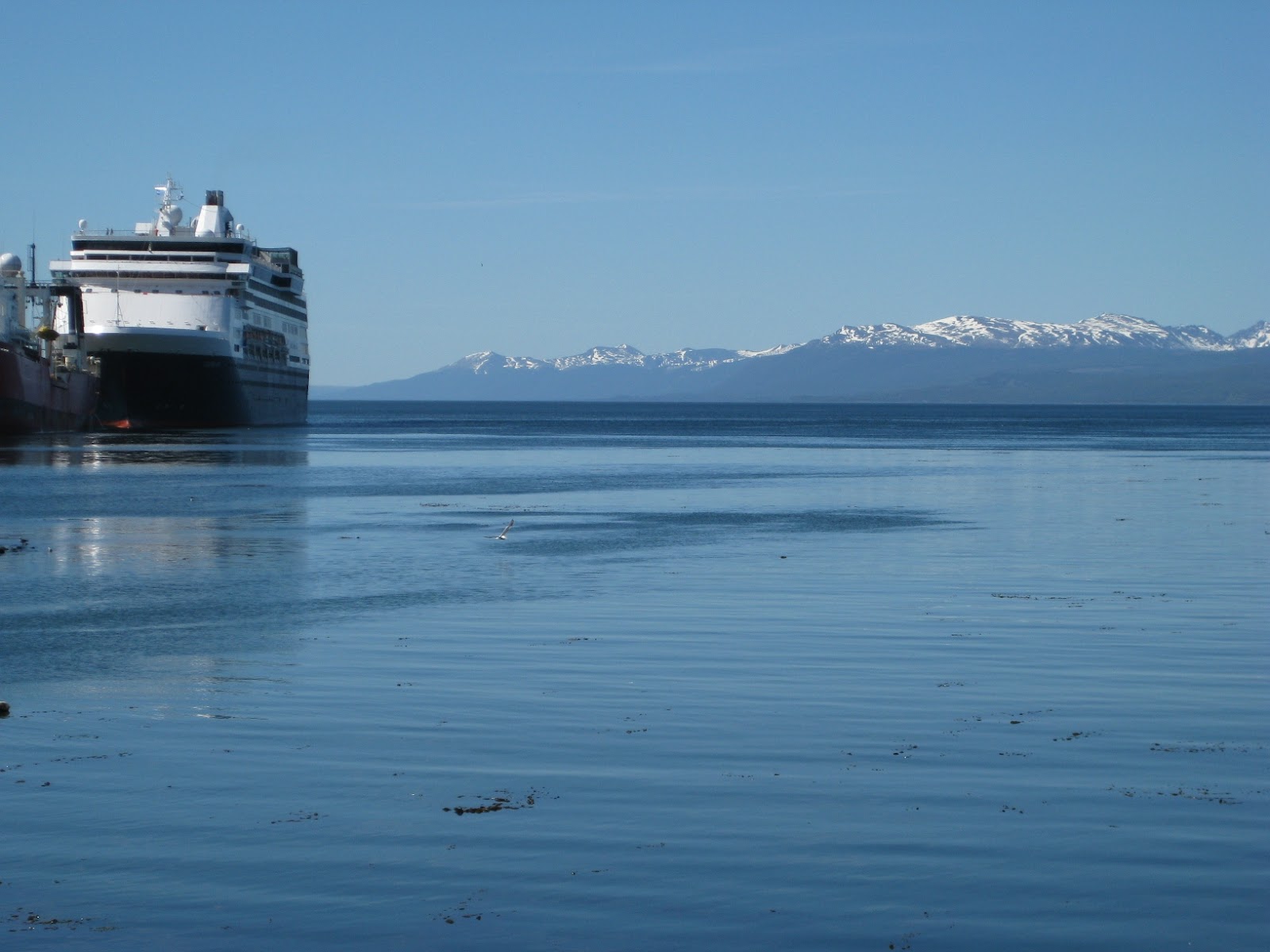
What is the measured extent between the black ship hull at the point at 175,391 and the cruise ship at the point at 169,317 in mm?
69

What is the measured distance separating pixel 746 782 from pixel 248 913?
Answer: 429 cm

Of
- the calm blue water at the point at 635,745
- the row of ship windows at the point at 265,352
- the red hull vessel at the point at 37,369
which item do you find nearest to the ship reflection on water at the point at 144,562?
the calm blue water at the point at 635,745

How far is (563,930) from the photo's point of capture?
892cm

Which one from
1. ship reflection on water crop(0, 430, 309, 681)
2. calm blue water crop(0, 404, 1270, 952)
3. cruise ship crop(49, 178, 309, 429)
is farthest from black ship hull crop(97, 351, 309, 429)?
calm blue water crop(0, 404, 1270, 952)

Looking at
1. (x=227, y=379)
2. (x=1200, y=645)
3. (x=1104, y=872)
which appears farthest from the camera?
(x=227, y=379)

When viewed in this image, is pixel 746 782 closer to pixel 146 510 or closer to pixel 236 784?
pixel 236 784

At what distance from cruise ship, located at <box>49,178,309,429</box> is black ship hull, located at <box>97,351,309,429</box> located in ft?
0.23

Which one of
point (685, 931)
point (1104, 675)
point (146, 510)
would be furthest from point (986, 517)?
point (685, 931)

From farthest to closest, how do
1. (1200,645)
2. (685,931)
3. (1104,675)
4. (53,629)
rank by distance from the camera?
1. (53,629)
2. (1200,645)
3. (1104,675)
4. (685,931)

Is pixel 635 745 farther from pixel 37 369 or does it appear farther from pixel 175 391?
pixel 175 391

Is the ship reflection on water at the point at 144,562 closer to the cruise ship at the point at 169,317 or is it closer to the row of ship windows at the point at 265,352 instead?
the cruise ship at the point at 169,317

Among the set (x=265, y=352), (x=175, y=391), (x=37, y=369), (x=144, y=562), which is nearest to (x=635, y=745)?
(x=144, y=562)

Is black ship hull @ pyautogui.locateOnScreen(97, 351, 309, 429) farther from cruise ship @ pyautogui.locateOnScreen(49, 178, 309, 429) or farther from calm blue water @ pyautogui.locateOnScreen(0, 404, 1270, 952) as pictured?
calm blue water @ pyautogui.locateOnScreen(0, 404, 1270, 952)

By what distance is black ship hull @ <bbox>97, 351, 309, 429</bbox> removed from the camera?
89.9m
